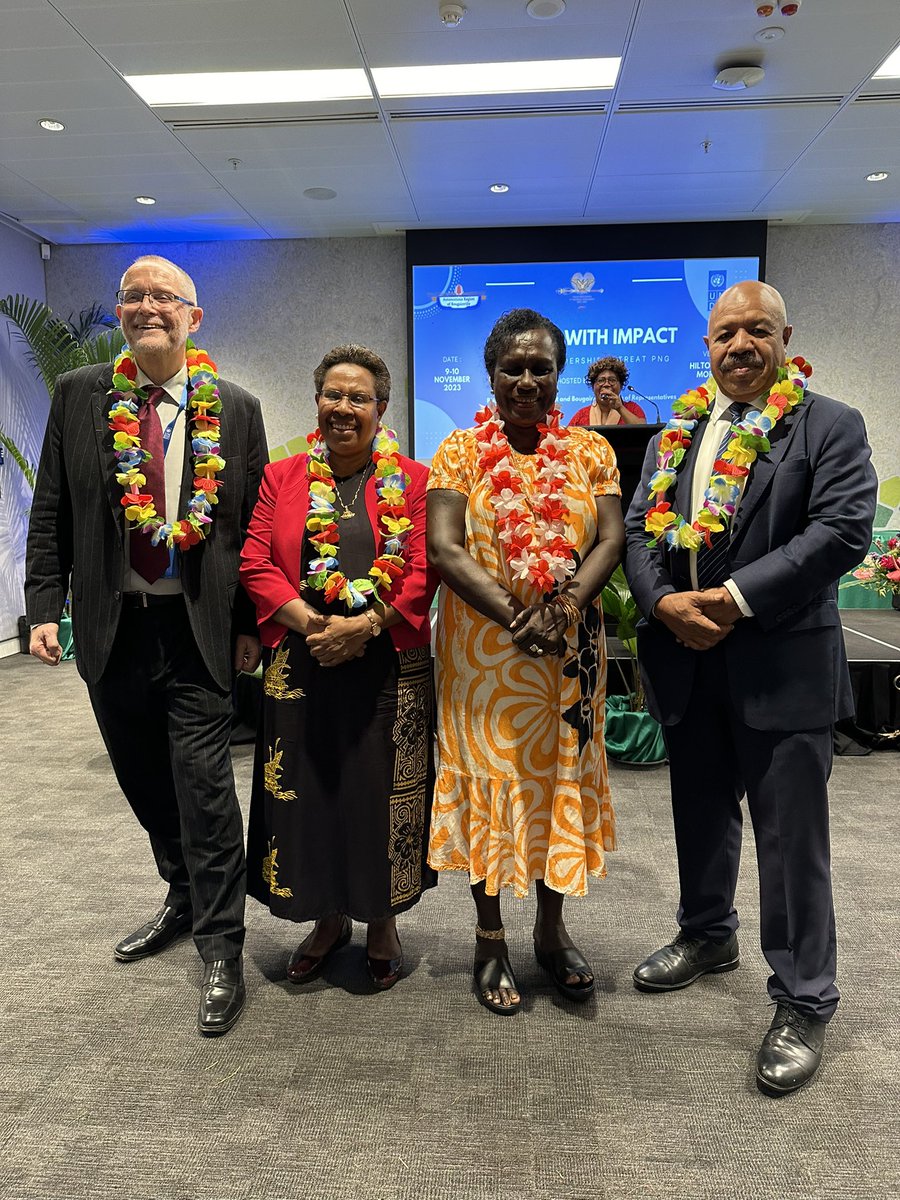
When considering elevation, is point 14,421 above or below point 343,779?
above

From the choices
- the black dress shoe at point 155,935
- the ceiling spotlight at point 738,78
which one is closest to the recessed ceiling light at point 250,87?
the ceiling spotlight at point 738,78

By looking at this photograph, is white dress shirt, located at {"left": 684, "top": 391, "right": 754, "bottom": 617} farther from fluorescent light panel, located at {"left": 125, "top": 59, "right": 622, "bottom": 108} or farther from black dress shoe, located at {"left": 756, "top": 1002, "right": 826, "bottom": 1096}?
fluorescent light panel, located at {"left": 125, "top": 59, "right": 622, "bottom": 108}

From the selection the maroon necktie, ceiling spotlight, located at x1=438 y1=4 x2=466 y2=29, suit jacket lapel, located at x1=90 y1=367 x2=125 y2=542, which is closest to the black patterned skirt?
the maroon necktie

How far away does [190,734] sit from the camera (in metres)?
2.19

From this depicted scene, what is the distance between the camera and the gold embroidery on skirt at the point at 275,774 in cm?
216

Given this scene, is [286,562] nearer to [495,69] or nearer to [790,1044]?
[790,1044]

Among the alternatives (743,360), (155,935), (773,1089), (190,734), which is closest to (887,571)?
(743,360)

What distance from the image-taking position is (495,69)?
15.7 ft

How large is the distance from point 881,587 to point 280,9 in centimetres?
472

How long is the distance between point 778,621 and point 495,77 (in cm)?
437

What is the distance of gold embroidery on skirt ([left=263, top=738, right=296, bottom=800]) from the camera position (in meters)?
2.16

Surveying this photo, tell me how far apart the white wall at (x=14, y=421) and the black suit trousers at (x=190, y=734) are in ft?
19.6

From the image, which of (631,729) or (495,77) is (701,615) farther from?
(495,77)

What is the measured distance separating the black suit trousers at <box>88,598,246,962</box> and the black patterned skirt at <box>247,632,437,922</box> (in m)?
0.13
